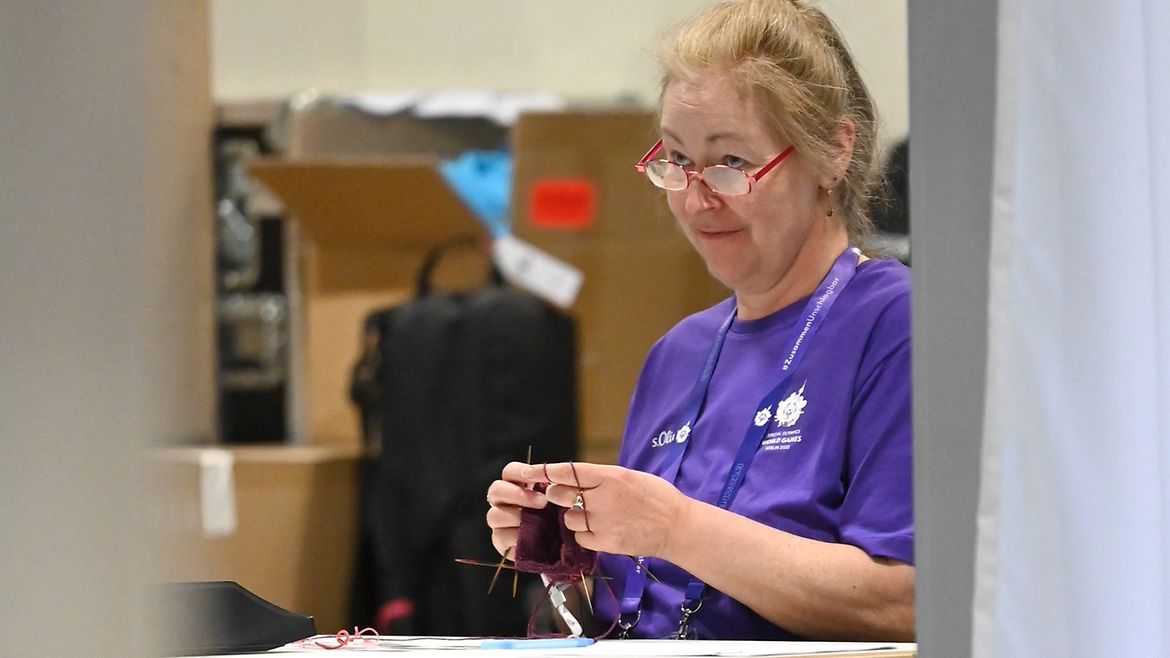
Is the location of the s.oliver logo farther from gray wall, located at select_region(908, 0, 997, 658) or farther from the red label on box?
the red label on box

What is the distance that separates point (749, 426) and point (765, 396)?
3 centimetres

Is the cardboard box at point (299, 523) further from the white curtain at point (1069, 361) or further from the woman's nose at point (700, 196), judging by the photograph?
the white curtain at point (1069, 361)

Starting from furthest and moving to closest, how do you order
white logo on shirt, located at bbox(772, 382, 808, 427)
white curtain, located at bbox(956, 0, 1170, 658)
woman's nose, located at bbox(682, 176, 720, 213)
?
woman's nose, located at bbox(682, 176, 720, 213), white logo on shirt, located at bbox(772, 382, 808, 427), white curtain, located at bbox(956, 0, 1170, 658)

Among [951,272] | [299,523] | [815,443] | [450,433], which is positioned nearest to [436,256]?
[450,433]

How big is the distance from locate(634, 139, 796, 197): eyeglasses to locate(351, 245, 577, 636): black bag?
174 centimetres

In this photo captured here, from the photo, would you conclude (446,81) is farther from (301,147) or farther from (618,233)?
(618,233)

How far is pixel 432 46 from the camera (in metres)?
4.24

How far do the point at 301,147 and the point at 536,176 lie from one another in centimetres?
74

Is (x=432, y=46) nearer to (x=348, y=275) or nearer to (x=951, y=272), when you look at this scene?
(x=348, y=275)

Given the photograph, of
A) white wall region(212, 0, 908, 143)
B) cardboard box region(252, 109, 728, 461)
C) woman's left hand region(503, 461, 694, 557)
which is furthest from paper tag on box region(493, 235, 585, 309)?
woman's left hand region(503, 461, 694, 557)

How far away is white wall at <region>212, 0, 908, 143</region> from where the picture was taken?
4.20 metres

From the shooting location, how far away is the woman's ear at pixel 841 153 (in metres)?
1.48

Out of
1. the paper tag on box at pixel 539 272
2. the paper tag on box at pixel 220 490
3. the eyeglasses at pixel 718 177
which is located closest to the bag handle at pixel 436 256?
the paper tag on box at pixel 539 272

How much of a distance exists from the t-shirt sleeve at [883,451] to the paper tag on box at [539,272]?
6.66 ft
